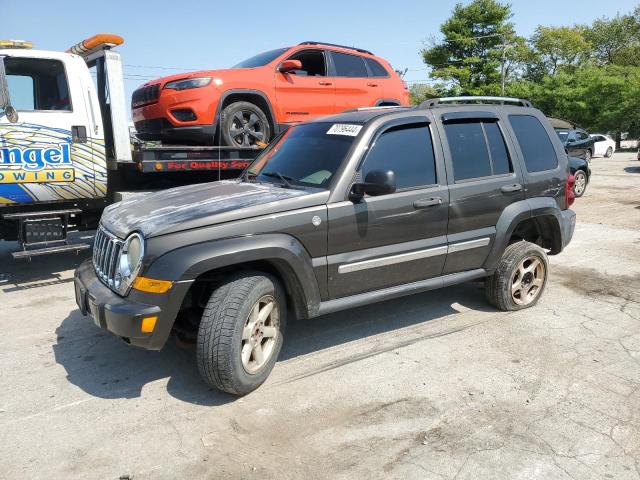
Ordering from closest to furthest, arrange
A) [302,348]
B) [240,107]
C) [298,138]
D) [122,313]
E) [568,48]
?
[122,313] → [302,348] → [298,138] → [240,107] → [568,48]

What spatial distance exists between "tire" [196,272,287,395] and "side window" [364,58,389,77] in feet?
19.8

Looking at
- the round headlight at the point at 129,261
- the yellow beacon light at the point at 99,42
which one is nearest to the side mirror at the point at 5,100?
the yellow beacon light at the point at 99,42

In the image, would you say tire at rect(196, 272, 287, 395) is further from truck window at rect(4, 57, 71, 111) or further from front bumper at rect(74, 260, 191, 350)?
truck window at rect(4, 57, 71, 111)

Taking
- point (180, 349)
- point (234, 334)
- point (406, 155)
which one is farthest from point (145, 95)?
point (234, 334)

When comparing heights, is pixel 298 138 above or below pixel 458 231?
above

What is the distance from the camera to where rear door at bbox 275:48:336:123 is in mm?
7484

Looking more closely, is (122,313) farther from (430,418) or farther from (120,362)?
(430,418)

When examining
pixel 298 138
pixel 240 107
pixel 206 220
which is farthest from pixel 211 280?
pixel 240 107

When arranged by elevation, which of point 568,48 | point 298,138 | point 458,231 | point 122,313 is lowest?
point 122,313

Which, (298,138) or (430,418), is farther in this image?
(298,138)

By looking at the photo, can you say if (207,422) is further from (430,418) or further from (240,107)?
(240,107)

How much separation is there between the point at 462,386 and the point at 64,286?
461cm

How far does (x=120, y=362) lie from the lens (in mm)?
3975

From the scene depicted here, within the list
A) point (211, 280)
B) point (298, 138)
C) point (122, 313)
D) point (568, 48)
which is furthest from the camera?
point (568, 48)
